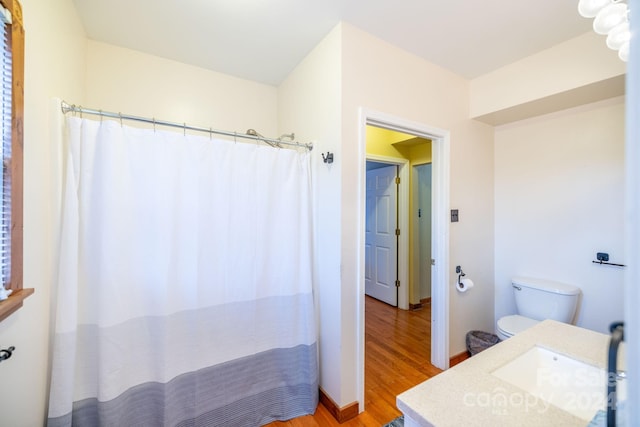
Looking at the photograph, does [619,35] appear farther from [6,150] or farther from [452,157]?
[6,150]

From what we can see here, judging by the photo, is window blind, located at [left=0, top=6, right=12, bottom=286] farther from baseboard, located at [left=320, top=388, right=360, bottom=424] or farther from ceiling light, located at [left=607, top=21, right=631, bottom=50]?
ceiling light, located at [left=607, top=21, right=631, bottom=50]

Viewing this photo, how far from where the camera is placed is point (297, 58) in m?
2.02

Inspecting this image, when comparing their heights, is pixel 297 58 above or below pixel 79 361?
above

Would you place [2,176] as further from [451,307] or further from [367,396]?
[451,307]

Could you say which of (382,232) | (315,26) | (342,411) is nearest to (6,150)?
(315,26)

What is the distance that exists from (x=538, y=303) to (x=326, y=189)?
6.43 ft

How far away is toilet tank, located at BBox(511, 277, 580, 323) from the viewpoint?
6.45ft

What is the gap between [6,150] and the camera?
83 centimetres

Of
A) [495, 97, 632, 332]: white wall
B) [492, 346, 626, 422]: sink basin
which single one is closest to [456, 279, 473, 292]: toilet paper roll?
[495, 97, 632, 332]: white wall

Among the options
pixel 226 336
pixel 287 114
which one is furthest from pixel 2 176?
pixel 287 114

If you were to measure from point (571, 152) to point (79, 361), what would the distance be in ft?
11.4

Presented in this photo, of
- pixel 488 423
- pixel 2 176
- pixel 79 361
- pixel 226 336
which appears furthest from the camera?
pixel 226 336

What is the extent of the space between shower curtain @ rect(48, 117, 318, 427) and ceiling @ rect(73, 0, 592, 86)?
2.64ft

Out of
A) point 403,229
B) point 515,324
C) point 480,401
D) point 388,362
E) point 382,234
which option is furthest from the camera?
point 382,234
